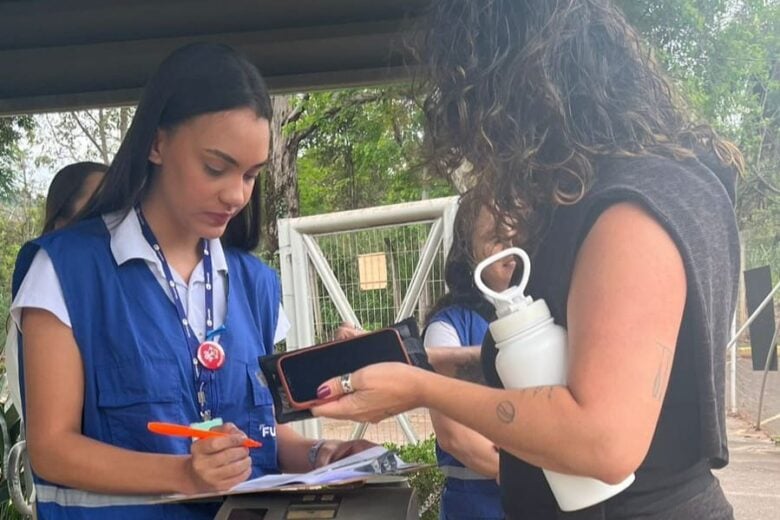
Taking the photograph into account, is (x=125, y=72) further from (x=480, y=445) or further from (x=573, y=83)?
(x=573, y=83)

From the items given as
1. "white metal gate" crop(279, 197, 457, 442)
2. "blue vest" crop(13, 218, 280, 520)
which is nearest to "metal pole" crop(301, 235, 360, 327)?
"white metal gate" crop(279, 197, 457, 442)

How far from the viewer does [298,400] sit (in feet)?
4.58

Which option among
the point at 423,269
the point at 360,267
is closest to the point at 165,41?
the point at 423,269

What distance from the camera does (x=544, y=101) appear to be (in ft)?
3.96

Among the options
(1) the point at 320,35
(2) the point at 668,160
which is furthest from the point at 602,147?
(1) the point at 320,35

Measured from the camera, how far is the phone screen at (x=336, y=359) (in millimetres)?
1420

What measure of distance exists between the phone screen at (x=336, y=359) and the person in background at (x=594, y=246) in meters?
0.15

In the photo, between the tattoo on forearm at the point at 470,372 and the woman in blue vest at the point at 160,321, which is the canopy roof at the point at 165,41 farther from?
the tattoo on forearm at the point at 470,372

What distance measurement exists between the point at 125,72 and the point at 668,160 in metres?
2.14

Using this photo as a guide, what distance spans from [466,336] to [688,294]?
138 centimetres

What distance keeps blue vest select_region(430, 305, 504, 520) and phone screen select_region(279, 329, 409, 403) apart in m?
0.85

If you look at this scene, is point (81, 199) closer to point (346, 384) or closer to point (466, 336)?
point (466, 336)

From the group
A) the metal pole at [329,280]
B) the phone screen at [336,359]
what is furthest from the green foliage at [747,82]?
the phone screen at [336,359]

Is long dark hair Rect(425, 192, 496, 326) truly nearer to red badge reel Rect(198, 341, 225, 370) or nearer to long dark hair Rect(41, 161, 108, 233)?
red badge reel Rect(198, 341, 225, 370)
